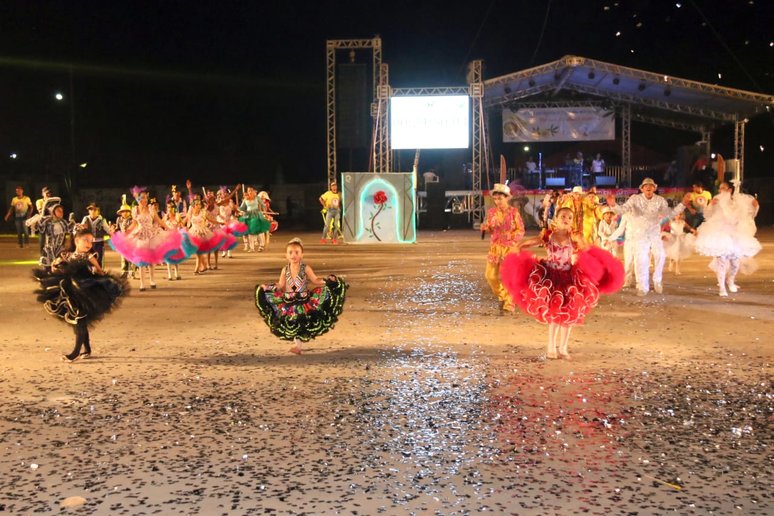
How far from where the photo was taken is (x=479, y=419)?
626cm

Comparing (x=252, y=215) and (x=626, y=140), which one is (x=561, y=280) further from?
(x=626, y=140)

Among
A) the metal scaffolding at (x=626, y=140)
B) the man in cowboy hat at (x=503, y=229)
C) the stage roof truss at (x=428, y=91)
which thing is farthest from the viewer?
the metal scaffolding at (x=626, y=140)

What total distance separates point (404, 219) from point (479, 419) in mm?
21233

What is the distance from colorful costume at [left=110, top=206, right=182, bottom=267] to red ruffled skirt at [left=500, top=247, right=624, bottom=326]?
8138 mm

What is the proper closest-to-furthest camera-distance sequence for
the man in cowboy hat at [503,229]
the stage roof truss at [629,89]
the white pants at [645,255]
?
the man in cowboy hat at [503,229] < the white pants at [645,255] < the stage roof truss at [629,89]

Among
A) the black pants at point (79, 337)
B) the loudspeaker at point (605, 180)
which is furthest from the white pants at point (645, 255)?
the loudspeaker at point (605, 180)

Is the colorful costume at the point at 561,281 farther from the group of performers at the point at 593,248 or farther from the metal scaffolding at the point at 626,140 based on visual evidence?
the metal scaffolding at the point at 626,140

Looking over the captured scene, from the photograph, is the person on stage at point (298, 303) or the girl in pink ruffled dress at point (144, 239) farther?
the girl in pink ruffled dress at point (144, 239)

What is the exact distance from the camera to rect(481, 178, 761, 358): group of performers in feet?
27.4

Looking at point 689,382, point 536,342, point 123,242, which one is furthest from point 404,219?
point 689,382

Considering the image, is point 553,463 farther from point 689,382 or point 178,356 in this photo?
point 178,356

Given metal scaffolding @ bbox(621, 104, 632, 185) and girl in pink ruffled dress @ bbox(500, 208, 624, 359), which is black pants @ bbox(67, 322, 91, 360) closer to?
girl in pink ruffled dress @ bbox(500, 208, 624, 359)

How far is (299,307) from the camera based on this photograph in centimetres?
880

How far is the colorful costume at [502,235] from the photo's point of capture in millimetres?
11609
